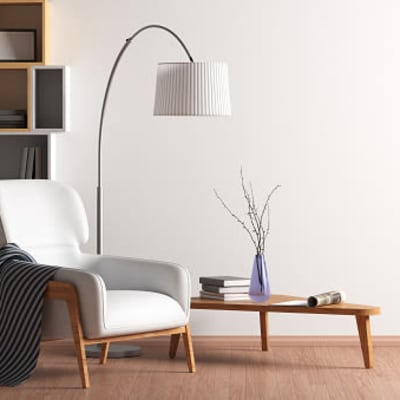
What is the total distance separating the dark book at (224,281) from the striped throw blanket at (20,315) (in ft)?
3.52

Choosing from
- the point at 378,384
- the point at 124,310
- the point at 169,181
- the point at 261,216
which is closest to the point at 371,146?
the point at 261,216

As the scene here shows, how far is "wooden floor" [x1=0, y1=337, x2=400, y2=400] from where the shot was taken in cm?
450

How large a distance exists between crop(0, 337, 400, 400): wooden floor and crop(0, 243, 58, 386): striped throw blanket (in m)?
0.10

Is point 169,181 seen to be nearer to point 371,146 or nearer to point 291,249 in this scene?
point 291,249

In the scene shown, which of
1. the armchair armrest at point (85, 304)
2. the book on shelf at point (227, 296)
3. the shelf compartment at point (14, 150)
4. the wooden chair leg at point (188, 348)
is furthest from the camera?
the shelf compartment at point (14, 150)

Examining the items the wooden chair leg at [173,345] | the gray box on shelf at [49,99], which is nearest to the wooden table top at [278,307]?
the wooden chair leg at [173,345]

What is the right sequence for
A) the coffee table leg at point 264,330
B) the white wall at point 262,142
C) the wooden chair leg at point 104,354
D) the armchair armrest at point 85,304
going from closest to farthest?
the armchair armrest at point 85,304
the wooden chair leg at point 104,354
the coffee table leg at point 264,330
the white wall at point 262,142

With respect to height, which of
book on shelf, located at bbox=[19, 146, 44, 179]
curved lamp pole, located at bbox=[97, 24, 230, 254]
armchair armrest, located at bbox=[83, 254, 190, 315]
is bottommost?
armchair armrest, located at bbox=[83, 254, 190, 315]

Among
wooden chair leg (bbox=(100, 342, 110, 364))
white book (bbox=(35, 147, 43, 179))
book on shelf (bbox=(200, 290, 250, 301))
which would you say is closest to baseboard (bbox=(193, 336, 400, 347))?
book on shelf (bbox=(200, 290, 250, 301))

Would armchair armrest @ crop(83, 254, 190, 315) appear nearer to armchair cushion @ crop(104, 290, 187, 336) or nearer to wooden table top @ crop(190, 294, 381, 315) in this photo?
armchair cushion @ crop(104, 290, 187, 336)

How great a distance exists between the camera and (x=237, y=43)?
5.89 m

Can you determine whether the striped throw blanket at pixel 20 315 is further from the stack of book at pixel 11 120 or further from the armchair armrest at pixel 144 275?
the stack of book at pixel 11 120

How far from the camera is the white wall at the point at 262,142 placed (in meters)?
5.87

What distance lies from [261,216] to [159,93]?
1059mm
